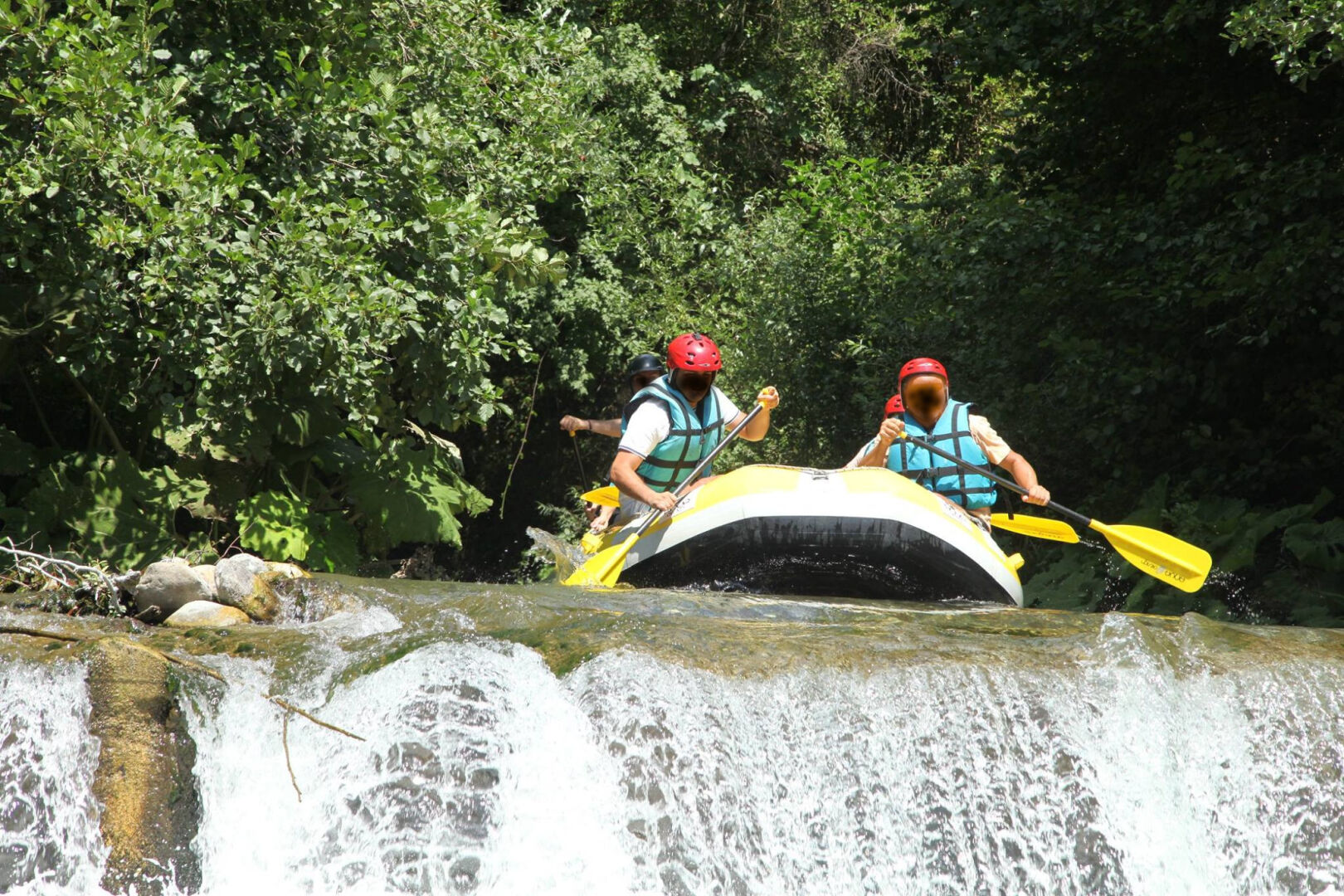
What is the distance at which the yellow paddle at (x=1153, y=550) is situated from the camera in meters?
6.04

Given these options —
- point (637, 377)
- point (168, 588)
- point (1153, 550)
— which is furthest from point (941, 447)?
point (168, 588)

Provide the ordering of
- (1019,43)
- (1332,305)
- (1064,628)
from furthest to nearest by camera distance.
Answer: (1019,43), (1332,305), (1064,628)

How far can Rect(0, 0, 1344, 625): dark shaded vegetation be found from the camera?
6.23m

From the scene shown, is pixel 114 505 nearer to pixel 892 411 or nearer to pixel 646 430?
pixel 646 430

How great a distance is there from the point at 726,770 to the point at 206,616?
218 centimetres

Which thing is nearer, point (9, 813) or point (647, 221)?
point (9, 813)

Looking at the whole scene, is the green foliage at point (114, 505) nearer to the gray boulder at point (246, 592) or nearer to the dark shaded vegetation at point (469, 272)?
the dark shaded vegetation at point (469, 272)

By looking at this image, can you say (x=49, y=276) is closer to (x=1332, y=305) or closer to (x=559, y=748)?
(x=559, y=748)

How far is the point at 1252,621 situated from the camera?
7105 mm

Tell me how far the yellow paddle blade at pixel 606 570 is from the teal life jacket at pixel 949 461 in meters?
1.32

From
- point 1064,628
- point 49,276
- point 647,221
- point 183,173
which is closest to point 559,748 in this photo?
point 1064,628

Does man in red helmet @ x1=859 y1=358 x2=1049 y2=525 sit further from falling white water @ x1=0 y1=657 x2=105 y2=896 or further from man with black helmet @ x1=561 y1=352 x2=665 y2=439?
falling white water @ x1=0 y1=657 x2=105 y2=896

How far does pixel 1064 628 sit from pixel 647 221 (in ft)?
29.3

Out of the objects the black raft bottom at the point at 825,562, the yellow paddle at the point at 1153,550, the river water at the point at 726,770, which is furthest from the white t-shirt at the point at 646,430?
the river water at the point at 726,770
